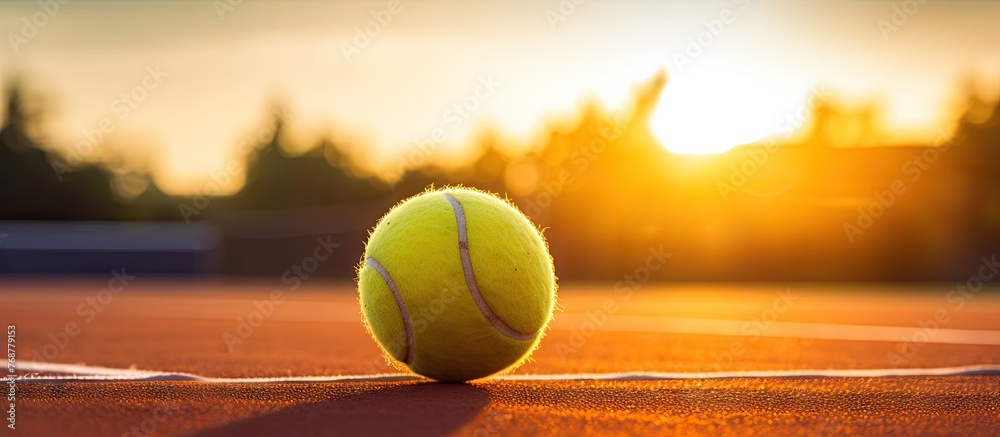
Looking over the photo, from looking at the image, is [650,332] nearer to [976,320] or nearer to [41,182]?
[976,320]

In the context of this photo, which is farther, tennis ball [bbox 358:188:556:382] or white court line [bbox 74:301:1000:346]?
white court line [bbox 74:301:1000:346]

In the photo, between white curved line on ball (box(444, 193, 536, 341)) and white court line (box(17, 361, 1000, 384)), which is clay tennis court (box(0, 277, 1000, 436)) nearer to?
white court line (box(17, 361, 1000, 384))

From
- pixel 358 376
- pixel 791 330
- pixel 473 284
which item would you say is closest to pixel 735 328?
pixel 791 330

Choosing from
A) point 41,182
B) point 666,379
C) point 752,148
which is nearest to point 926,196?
point 752,148

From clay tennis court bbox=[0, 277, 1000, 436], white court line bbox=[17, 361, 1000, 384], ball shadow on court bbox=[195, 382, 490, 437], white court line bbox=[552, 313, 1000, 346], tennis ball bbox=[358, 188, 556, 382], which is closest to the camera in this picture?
ball shadow on court bbox=[195, 382, 490, 437]

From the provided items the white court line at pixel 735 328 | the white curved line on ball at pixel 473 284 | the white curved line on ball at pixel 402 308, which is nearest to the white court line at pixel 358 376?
the white curved line on ball at pixel 402 308

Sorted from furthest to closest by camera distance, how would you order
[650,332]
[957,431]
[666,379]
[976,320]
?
[976,320]
[650,332]
[666,379]
[957,431]

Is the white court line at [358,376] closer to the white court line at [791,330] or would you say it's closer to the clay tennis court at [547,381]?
the clay tennis court at [547,381]

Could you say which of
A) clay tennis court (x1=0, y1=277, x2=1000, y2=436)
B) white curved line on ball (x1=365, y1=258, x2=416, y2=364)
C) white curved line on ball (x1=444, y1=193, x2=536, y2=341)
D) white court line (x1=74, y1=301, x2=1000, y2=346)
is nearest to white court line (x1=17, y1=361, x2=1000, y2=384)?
clay tennis court (x1=0, y1=277, x2=1000, y2=436)
